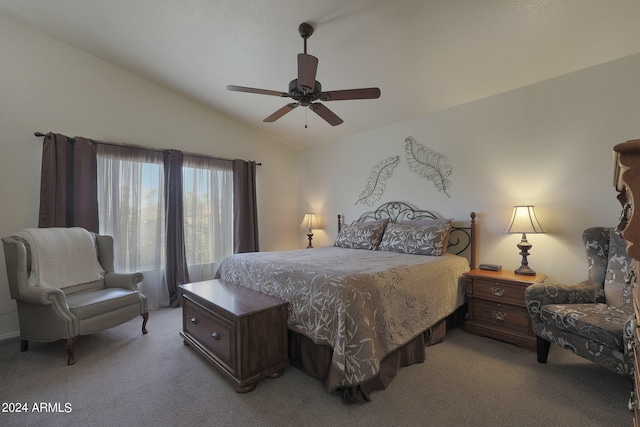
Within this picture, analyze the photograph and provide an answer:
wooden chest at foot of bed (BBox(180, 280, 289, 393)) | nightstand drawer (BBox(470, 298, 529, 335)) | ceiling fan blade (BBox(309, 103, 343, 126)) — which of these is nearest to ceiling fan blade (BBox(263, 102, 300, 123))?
ceiling fan blade (BBox(309, 103, 343, 126))

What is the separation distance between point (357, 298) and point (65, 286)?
2868 mm

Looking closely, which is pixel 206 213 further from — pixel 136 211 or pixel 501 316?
pixel 501 316

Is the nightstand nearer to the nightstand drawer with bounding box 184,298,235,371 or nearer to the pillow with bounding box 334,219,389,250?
the pillow with bounding box 334,219,389,250

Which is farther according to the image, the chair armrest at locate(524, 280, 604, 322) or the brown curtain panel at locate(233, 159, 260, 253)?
the brown curtain panel at locate(233, 159, 260, 253)

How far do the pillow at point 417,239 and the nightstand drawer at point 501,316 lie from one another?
639mm

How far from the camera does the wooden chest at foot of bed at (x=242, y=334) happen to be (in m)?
1.90

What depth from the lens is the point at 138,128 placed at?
146 inches

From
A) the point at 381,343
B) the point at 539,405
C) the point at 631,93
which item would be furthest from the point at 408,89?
the point at 539,405

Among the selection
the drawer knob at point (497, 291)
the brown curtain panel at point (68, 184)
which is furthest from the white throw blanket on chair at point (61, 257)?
the drawer knob at point (497, 291)

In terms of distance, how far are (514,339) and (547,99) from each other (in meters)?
2.35

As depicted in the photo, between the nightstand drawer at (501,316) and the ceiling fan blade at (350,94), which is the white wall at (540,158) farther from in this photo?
the ceiling fan blade at (350,94)

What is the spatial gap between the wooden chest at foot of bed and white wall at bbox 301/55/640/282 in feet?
8.24

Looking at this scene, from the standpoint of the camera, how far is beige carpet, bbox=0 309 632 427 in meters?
1.64

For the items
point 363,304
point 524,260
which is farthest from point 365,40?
point 524,260
